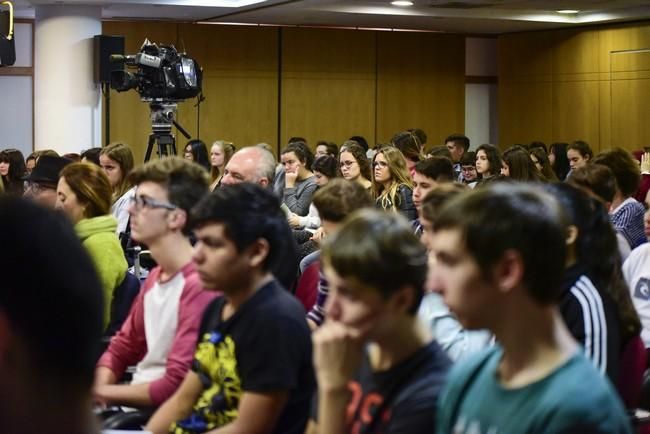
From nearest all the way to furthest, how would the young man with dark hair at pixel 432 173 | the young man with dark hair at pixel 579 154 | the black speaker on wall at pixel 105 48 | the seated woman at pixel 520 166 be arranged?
the young man with dark hair at pixel 432 173
the seated woman at pixel 520 166
the young man with dark hair at pixel 579 154
the black speaker on wall at pixel 105 48

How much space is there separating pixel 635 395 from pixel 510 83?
13081mm

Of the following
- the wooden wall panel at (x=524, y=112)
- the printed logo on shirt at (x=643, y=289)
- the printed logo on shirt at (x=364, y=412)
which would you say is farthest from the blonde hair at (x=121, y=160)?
the wooden wall panel at (x=524, y=112)

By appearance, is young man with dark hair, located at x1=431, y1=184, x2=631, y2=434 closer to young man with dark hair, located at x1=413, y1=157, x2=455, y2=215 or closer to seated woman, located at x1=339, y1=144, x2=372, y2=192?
young man with dark hair, located at x1=413, y1=157, x2=455, y2=215

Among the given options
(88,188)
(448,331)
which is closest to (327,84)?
(88,188)

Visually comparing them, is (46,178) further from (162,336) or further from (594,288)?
(594,288)

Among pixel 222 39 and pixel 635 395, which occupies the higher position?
pixel 222 39

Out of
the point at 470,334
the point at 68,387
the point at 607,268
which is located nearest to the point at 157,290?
the point at 470,334

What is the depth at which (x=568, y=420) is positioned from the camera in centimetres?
156

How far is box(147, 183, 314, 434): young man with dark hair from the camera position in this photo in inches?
96.9

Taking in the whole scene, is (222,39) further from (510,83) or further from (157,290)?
(157,290)

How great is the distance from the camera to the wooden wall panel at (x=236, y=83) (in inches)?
570

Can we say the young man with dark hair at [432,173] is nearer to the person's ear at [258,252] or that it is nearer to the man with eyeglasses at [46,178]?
the man with eyeglasses at [46,178]

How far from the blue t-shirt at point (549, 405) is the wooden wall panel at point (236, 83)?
13.0 meters

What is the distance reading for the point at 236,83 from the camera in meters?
14.7
